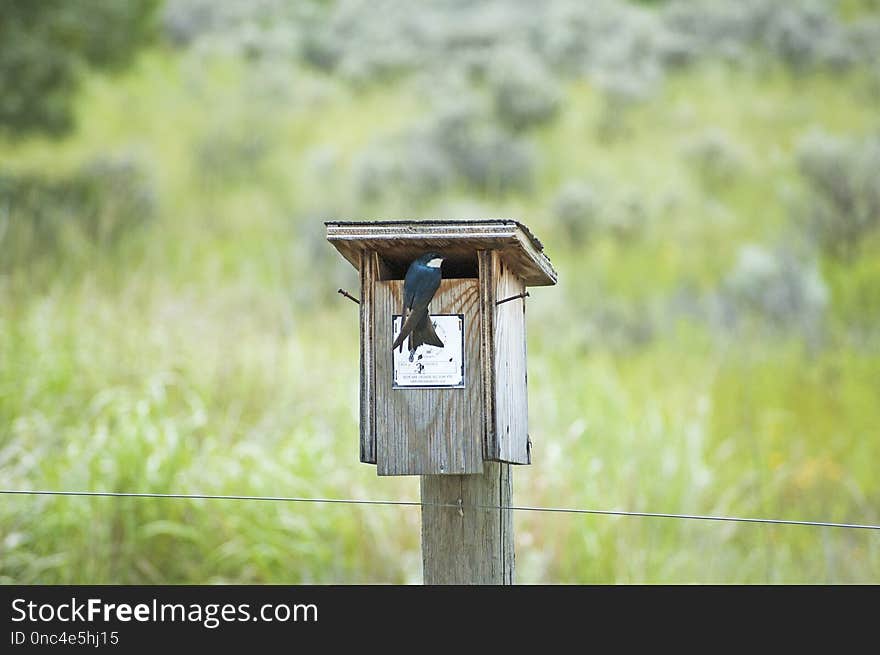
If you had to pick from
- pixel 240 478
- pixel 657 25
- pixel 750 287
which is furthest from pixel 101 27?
pixel 240 478

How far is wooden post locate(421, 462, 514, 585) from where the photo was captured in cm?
213

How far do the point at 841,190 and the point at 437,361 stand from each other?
24.7 feet

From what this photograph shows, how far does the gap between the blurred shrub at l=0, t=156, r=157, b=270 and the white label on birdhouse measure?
5106 mm

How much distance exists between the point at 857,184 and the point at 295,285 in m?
4.74

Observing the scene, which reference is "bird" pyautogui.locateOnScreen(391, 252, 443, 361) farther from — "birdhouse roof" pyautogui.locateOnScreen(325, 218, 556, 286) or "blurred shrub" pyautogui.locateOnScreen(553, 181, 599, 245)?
"blurred shrub" pyautogui.locateOnScreen(553, 181, 599, 245)

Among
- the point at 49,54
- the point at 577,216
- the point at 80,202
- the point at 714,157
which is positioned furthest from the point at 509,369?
the point at 49,54

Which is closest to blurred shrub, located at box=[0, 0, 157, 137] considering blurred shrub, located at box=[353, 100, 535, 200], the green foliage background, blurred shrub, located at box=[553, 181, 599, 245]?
the green foliage background

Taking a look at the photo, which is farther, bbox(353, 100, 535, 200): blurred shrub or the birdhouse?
bbox(353, 100, 535, 200): blurred shrub

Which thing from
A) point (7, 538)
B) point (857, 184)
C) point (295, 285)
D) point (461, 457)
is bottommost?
point (7, 538)

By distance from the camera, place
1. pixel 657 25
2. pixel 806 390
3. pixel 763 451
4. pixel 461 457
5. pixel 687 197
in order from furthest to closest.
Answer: pixel 657 25, pixel 687 197, pixel 806 390, pixel 763 451, pixel 461 457

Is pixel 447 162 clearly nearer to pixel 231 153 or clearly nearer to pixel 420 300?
pixel 231 153

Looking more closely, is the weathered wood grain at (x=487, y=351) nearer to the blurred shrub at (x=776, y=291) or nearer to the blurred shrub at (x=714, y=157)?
the blurred shrub at (x=776, y=291)

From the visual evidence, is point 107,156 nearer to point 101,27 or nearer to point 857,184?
point 101,27

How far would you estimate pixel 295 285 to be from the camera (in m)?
7.40
